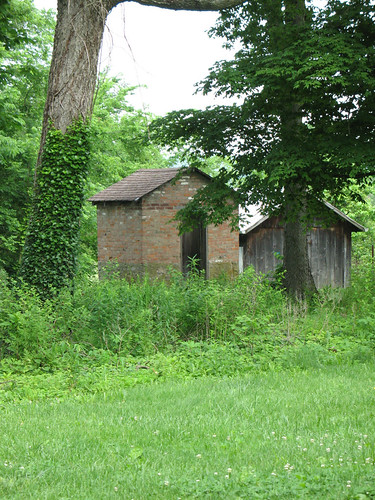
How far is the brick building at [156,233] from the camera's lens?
1994 centimetres

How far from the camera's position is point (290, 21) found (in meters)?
15.1

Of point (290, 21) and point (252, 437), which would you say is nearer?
point (252, 437)

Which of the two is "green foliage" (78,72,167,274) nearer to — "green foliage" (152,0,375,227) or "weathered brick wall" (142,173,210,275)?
"weathered brick wall" (142,173,210,275)

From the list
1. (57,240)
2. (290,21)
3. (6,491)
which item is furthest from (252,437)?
(290,21)

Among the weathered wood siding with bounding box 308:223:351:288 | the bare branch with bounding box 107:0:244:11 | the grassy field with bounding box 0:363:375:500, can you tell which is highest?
the bare branch with bounding box 107:0:244:11

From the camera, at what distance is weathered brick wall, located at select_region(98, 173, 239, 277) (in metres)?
19.9

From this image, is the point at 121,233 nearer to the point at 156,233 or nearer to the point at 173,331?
the point at 156,233

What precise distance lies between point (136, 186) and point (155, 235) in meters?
2.62

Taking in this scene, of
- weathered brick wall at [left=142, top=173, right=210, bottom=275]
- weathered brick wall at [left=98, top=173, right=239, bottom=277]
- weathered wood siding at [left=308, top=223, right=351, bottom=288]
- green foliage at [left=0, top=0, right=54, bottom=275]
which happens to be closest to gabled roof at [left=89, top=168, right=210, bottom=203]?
weathered brick wall at [left=98, top=173, right=239, bottom=277]

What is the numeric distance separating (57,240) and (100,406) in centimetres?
540

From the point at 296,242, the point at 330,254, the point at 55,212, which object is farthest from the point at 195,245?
the point at 55,212

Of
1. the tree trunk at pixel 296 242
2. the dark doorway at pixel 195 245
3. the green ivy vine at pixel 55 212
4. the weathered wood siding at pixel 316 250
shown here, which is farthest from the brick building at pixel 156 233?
the green ivy vine at pixel 55 212

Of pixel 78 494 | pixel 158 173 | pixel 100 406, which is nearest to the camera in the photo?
pixel 78 494

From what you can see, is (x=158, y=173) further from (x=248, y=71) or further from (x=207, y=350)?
(x=207, y=350)
